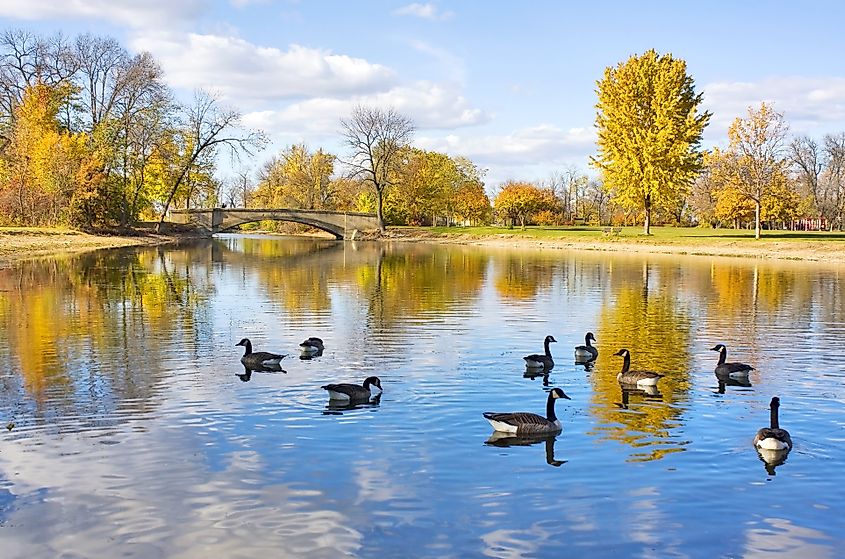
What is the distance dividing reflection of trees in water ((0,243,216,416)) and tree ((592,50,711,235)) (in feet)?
168

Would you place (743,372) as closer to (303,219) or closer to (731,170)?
(731,170)

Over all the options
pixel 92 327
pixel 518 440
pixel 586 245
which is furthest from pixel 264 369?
pixel 586 245

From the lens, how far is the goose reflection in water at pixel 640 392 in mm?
16172

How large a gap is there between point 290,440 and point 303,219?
100m

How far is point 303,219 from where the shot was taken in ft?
366

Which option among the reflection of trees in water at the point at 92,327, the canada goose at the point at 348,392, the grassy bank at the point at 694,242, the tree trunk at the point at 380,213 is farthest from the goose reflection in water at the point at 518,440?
the tree trunk at the point at 380,213

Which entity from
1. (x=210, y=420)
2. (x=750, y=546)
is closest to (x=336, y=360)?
(x=210, y=420)

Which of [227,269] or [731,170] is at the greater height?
[731,170]

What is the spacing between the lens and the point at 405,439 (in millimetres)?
13117

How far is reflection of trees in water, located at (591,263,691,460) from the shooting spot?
13.7 meters

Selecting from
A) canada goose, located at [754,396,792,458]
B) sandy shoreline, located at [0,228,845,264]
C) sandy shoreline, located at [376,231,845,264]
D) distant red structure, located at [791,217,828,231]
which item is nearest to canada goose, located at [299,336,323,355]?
canada goose, located at [754,396,792,458]

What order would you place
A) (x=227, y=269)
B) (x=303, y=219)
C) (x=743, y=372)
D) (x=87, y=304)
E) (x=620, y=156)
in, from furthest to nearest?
(x=303, y=219) < (x=620, y=156) < (x=227, y=269) < (x=87, y=304) < (x=743, y=372)

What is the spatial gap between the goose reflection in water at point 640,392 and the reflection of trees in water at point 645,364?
0.04 m

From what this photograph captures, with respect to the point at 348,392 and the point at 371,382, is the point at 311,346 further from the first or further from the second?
the point at 348,392
